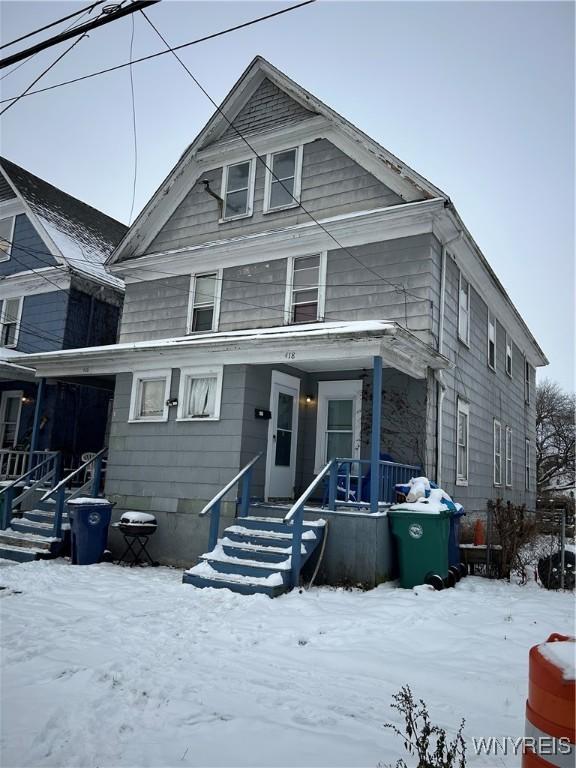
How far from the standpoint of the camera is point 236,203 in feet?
42.6

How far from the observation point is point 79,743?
3166 millimetres

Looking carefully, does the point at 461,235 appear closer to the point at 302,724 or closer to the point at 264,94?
the point at 264,94

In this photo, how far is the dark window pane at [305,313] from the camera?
36.9ft

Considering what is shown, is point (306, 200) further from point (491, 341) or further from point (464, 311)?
point (491, 341)

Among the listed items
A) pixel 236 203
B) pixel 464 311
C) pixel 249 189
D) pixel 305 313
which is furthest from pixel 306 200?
pixel 464 311

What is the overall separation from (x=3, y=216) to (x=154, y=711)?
17763 millimetres

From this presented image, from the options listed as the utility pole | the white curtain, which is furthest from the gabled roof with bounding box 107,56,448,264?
the white curtain

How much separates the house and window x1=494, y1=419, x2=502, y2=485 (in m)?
0.99

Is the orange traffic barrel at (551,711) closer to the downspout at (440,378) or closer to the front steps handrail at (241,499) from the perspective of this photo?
the front steps handrail at (241,499)

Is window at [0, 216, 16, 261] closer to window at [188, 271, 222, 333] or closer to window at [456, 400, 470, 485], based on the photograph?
window at [188, 271, 222, 333]

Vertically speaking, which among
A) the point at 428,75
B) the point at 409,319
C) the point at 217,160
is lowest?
the point at 409,319

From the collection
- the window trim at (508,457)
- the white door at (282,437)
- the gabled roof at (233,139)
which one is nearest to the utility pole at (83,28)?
the gabled roof at (233,139)

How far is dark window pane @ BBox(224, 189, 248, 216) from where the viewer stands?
12.8 m

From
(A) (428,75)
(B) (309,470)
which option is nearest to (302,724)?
(B) (309,470)
